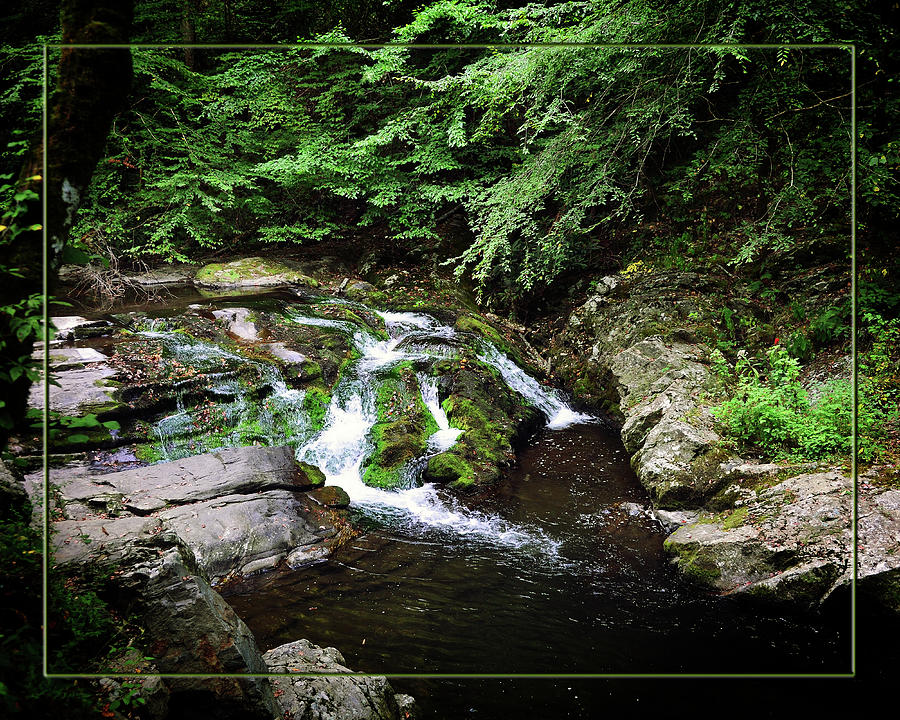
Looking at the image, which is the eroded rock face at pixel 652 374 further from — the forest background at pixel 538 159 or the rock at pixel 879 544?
the rock at pixel 879 544

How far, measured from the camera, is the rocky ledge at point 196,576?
8.91 feet

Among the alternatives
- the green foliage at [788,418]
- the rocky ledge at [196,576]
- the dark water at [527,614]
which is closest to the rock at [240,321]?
the rocky ledge at [196,576]

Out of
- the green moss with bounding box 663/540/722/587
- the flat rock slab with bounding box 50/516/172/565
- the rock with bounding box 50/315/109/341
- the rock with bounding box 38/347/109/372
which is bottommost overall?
the green moss with bounding box 663/540/722/587

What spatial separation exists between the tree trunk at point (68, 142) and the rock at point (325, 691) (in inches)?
89.6

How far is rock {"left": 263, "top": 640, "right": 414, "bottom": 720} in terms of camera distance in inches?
119

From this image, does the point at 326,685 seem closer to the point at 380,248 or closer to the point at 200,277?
the point at 200,277

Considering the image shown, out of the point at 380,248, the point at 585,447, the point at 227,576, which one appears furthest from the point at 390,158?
the point at 227,576

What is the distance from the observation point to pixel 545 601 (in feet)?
16.1

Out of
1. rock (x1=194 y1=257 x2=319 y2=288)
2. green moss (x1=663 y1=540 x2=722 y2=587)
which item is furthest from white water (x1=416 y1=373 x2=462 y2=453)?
rock (x1=194 y1=257 x2=319 y2=288)

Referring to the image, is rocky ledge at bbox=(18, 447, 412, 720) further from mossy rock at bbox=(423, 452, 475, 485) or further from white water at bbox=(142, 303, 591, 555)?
mossy rock at bbox=(423, 452, 475, 485)

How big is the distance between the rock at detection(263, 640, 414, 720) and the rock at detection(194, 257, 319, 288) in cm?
1090

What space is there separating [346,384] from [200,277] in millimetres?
7087

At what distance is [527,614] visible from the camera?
15.4 feet

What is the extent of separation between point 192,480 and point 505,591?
163 inches
